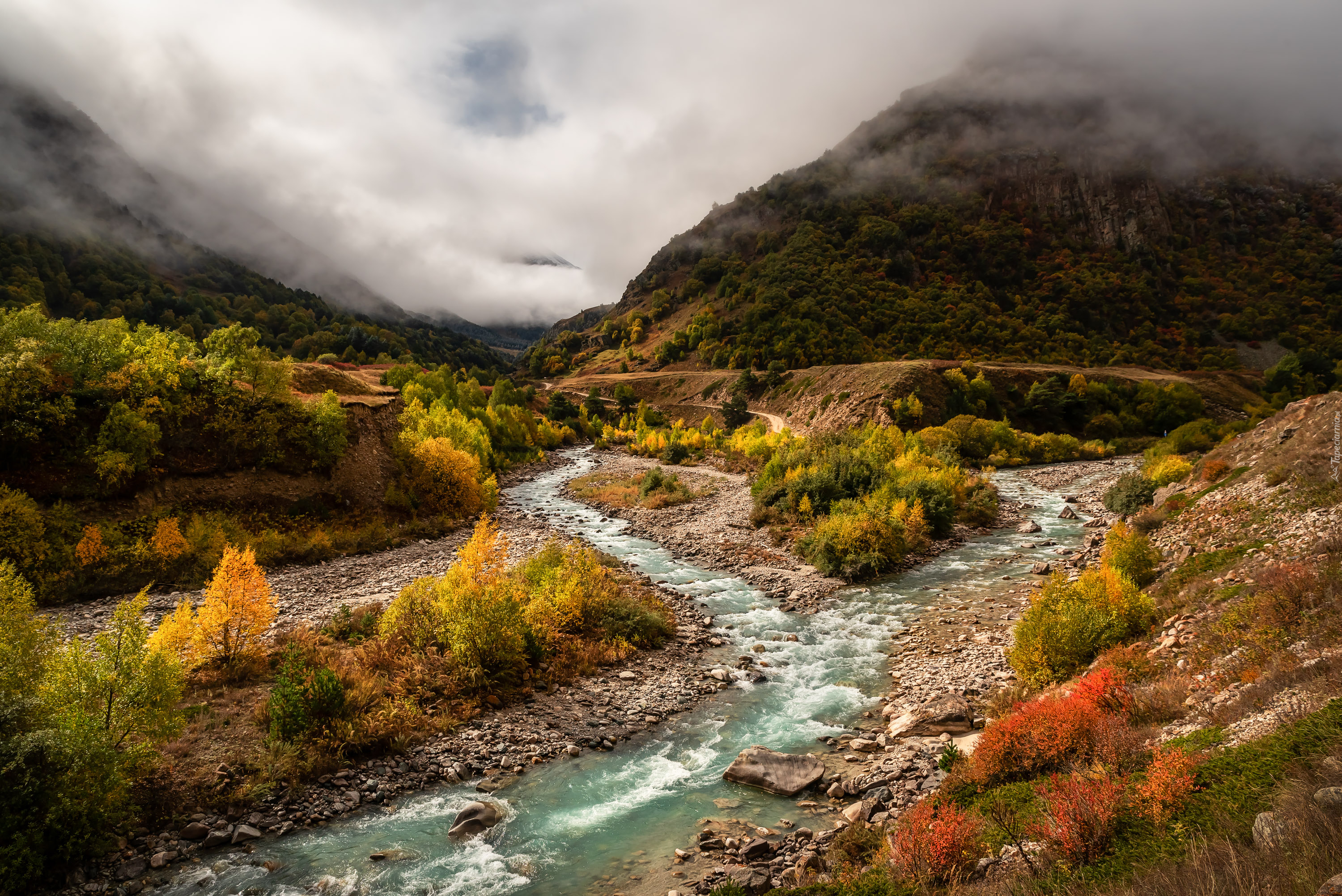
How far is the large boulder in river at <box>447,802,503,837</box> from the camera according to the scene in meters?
10.3

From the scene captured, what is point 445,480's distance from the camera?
36781 millimetres

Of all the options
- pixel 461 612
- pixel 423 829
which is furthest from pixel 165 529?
pixel 423 829

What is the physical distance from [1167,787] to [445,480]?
3616 cm

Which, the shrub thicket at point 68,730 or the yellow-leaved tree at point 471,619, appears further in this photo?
the yellow-leaved tree at point 471,619

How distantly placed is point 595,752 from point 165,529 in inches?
846

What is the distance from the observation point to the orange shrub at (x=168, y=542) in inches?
894

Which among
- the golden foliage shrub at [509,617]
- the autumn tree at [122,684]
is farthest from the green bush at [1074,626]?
the autumn tree at [122,684]

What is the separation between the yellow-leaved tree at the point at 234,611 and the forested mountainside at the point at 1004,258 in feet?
278

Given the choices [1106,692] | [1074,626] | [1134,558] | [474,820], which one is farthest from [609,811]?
[1134,558]

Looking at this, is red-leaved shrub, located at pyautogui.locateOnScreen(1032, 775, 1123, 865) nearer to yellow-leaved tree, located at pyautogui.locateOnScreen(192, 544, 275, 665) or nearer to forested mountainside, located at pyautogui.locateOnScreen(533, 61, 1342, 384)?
yellow-leaved tree, located at pyautogui.locateOnScreen(192, 544, 275, 665)

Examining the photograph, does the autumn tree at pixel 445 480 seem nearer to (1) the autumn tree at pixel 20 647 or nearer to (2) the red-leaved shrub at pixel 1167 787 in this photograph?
(1) the autumn tree at pixel 20 647

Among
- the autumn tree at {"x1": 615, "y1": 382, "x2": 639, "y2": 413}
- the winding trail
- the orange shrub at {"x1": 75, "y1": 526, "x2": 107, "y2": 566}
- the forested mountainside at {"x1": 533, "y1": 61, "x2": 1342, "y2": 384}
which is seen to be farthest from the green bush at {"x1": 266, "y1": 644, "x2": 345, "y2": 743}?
the autumn tree at {"x1": 615, "y1": 382, "x2": 639, "y2": 413}

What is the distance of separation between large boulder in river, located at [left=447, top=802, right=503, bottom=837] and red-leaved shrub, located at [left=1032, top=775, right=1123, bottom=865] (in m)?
8.66

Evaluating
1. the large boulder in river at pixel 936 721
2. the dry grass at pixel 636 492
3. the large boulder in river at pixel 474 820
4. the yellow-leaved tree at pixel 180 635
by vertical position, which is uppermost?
the yellow-leaved tree at pixel 180 635
